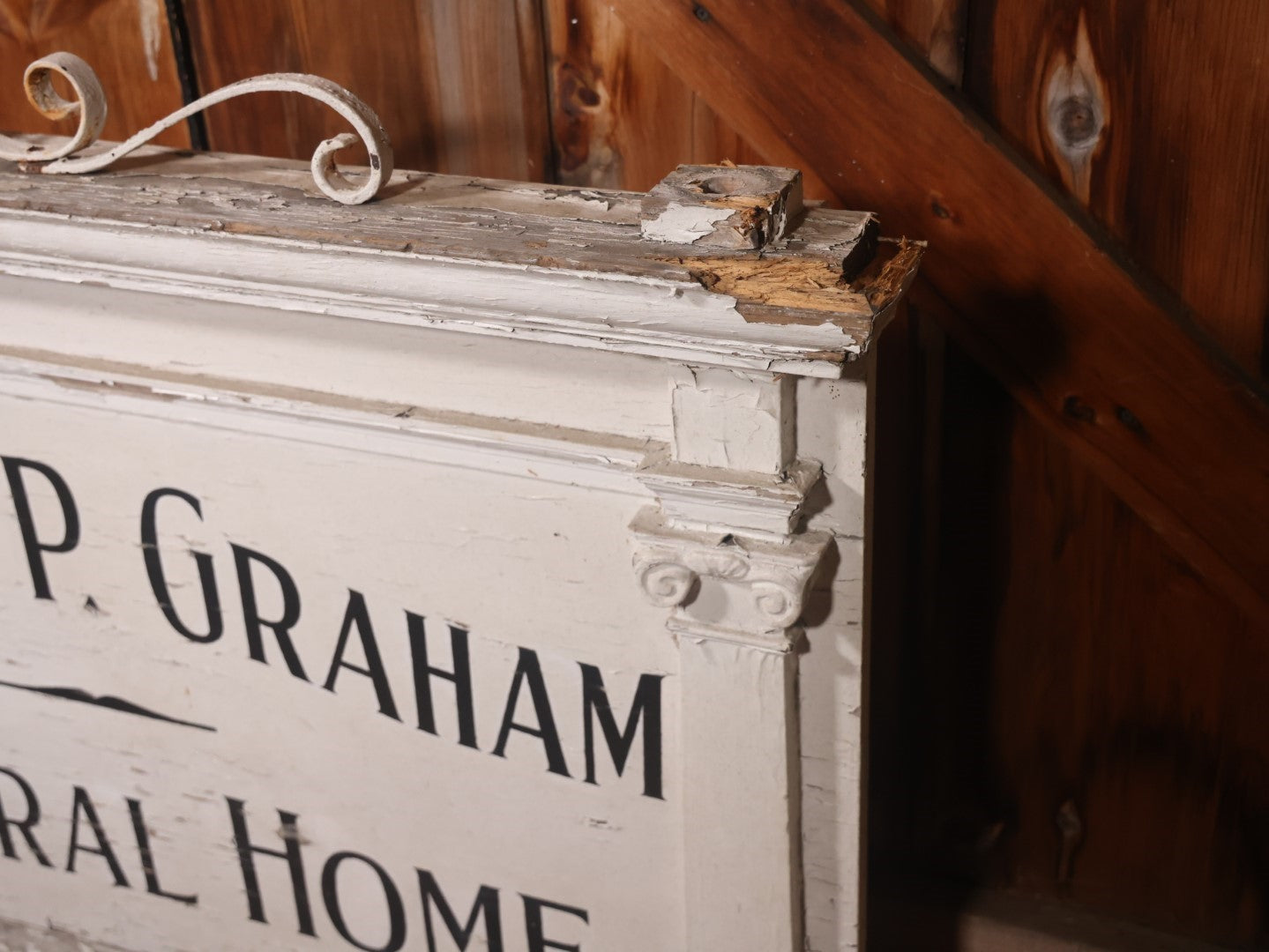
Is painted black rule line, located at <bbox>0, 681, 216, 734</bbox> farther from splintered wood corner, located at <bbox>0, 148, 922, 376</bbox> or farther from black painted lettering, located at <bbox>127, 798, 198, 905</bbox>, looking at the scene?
splintered wood corner, located at <bbox>0, 148, 922, 376</bbox>

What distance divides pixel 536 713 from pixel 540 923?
20 cm

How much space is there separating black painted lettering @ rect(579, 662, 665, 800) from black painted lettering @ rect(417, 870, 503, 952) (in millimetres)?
190

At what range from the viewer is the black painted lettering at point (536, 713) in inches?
39.2

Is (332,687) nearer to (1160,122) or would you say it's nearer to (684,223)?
(684,223)

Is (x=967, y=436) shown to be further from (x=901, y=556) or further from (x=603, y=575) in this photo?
(x=603, y=575)

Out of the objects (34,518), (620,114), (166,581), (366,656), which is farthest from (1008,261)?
(34,518)

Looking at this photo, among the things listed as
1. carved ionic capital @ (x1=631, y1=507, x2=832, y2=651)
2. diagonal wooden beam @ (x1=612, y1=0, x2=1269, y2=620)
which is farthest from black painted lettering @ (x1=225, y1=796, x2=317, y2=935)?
diagonal wooden beam @ (x1=612, y1=0, x2=1269, y2=620)

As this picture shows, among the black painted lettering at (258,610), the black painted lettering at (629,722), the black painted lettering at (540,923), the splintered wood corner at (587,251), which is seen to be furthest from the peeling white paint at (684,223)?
the black painted lettering at (540,923)

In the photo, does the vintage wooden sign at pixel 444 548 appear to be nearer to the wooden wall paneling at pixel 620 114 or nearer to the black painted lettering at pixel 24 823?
the black painted lettering at pixel 24 823

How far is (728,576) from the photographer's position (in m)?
0.88

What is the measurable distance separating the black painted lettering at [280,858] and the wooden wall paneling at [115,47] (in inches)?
27.1

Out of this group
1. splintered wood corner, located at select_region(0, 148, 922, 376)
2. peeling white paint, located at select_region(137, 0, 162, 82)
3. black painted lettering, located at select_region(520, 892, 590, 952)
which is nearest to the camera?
splintered wood corner, located at select_region(0, 148, 922, 376)

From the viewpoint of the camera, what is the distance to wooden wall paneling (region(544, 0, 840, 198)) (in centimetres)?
115

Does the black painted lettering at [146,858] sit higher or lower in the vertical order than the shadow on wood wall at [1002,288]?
lower
